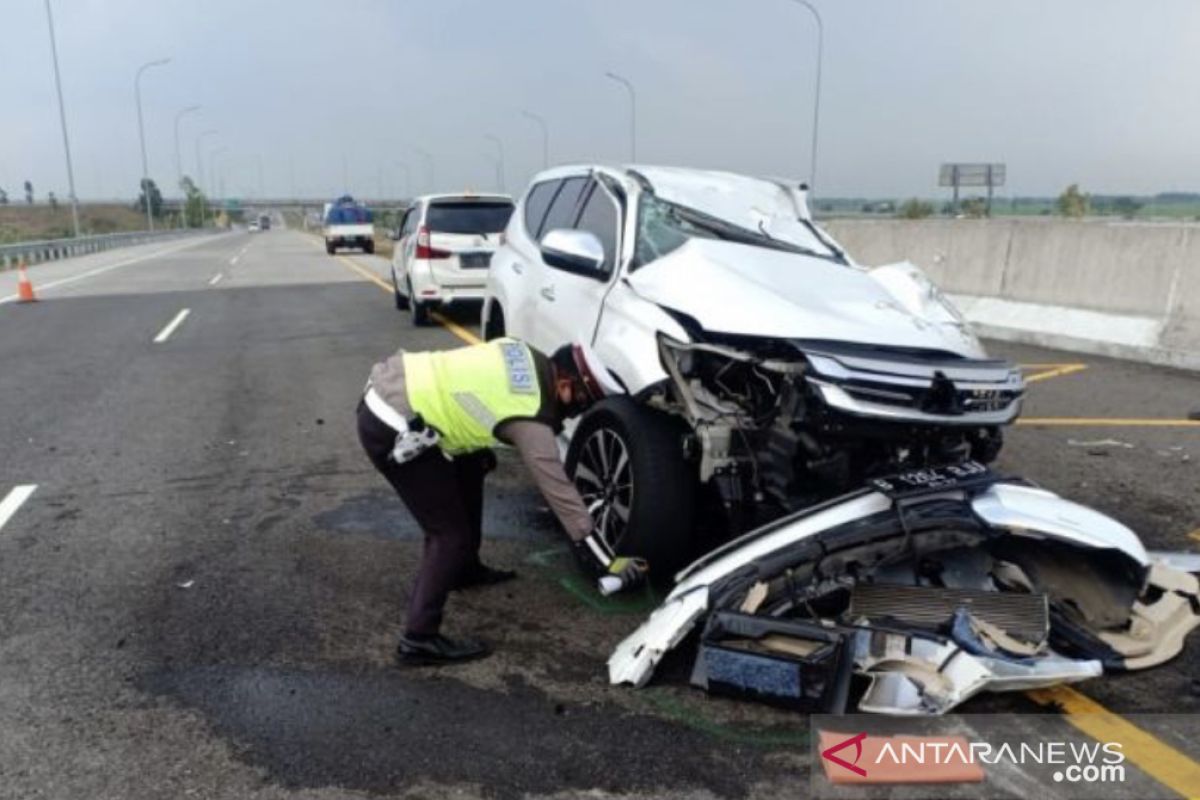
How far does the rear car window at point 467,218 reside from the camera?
43.9 ft

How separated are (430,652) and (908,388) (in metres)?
2.08

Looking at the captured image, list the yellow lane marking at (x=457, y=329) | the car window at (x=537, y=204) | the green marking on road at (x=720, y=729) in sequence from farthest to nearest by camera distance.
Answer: the yellow lane marking at (x=457, y=329) → the car window at (x=537, y=204) → the green marking on road at (x=720, y=729)

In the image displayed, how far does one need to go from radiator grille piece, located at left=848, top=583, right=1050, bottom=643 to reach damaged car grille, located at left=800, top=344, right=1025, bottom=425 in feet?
2.11

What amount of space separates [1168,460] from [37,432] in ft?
26.9

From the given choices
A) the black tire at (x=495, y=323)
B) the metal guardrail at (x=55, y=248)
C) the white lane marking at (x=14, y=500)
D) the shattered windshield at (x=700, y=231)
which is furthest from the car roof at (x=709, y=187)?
the metal guardrail at (x=55, y=248)

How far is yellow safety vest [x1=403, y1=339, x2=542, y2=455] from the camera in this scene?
3562mm

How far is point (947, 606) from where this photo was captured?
3533 mm

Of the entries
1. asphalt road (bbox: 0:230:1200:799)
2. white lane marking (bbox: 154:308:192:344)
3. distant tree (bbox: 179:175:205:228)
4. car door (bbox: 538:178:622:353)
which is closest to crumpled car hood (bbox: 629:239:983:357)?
car door (bbox: 538:178:622:353)

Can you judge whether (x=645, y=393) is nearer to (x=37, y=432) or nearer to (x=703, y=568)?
(x=703, y=568)

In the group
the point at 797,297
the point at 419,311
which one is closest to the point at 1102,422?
the point at 797,297

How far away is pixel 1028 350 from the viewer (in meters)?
11.1

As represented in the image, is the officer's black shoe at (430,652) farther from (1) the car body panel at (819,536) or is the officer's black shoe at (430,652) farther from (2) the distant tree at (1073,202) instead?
(2) the distant tree at (1073,202)

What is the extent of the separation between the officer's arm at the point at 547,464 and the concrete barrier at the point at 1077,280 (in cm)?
804

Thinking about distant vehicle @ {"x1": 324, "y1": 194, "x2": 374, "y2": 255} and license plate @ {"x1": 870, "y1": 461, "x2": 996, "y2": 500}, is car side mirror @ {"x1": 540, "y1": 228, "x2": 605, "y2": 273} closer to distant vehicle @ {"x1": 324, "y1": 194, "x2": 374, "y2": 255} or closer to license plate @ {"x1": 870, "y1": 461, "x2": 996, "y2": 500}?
license plate @ {"x1": 870, "y1": 461, "x2": 996, "y2": 500}
